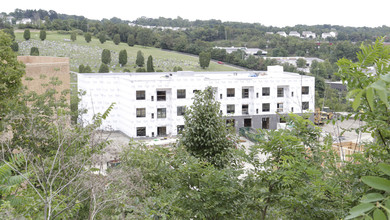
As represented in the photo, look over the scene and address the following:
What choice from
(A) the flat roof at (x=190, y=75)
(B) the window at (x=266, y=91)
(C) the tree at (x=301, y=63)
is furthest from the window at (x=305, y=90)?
(C) the tree at (x=301, y=63)

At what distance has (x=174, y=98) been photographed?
1388 inches

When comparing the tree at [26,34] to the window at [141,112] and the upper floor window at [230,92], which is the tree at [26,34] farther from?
the upper floor window at [230,92]

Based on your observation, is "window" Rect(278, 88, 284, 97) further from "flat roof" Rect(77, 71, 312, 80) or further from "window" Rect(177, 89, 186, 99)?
"window" Rect(177, 89, 186, 99)

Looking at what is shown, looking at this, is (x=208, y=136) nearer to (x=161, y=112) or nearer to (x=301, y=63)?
(x=161, y=112)

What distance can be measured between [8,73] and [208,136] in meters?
7.74

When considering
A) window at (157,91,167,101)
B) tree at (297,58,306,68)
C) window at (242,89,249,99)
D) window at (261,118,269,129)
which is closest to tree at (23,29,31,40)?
tree at (297,58,306,68)

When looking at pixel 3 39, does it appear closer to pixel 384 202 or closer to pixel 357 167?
pixel 357 167

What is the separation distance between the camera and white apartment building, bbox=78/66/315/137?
34938 millimetres

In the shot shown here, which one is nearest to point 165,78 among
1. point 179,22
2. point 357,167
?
point 357,167

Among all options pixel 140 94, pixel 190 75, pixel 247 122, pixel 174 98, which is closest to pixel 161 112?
pixel 174 98

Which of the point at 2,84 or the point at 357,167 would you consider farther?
the point at 2,84

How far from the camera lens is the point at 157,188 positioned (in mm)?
8531

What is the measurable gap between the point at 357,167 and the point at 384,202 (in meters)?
3.80

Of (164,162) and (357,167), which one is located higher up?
(357,167)
